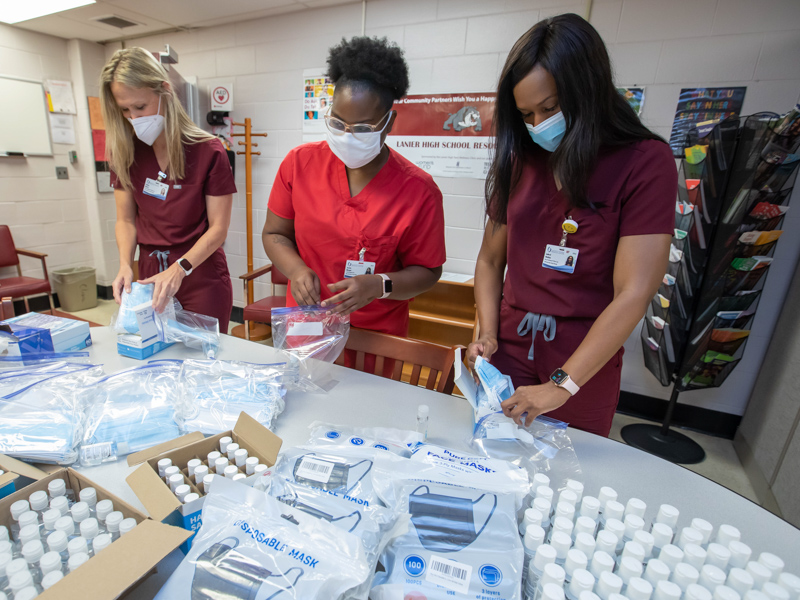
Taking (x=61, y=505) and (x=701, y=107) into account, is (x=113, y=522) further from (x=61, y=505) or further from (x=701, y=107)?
(x=701, y=107)

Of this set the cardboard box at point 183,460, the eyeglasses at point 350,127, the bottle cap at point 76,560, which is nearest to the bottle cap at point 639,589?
the cardboard box at point 183,460

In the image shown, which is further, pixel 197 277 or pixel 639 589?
pixel 197 277

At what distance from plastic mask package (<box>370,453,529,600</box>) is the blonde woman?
1.23 meters

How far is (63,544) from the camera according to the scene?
1.79 feet

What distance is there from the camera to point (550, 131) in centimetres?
104

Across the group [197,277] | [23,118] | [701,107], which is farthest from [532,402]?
[23,118]

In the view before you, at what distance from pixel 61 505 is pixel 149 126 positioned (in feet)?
4.85

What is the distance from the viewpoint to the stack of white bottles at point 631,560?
501mm

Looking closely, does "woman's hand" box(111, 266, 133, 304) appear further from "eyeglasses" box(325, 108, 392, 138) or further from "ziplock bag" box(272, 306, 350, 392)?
"eyeglasses" box(325, 108, 392, 138)

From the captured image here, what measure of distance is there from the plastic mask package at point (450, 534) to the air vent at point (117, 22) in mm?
4463

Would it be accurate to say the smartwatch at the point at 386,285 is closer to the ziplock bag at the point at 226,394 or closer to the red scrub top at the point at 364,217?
the red scrub top at the point at 364,217

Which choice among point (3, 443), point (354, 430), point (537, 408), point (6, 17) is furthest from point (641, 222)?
point (6, 17)

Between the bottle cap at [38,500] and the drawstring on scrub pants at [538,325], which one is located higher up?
the drawstring on scrub pants at [538,325]

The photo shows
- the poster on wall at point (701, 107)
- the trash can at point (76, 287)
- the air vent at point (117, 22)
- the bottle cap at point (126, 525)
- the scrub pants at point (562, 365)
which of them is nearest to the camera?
the bottle cap at point (126, 525)
